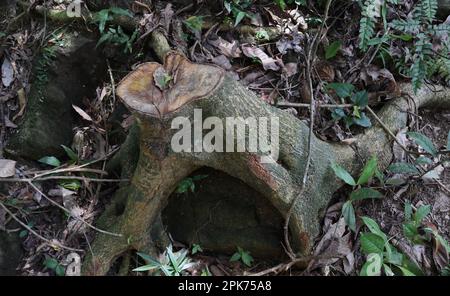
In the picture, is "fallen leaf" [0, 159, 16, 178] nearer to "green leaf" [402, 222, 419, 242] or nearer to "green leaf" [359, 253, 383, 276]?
"green leaf" [359, 253, 383, 276]

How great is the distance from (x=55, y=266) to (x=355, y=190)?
2.31 metres

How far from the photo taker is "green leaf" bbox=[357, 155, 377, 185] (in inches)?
130

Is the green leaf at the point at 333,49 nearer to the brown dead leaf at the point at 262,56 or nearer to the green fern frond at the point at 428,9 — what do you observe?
the brown dead leaf at the point at 262,56

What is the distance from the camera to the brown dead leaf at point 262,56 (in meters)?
→ 3.85

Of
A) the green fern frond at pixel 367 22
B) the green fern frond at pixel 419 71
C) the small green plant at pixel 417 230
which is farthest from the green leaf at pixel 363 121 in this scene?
the small green plant at pixel 417 230

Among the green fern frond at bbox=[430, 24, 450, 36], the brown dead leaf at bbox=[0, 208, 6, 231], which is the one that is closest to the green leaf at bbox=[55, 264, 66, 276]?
the brown dead leaf at bbox=[0, 208, 6, 231]

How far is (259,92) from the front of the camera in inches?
150

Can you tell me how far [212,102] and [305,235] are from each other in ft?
3.94

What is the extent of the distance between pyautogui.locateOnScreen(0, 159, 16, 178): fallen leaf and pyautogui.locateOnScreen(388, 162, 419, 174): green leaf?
9.66ft

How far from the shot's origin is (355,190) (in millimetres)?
3342

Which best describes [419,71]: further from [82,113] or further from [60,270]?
[60,270]

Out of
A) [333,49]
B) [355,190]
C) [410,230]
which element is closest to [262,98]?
[333,49]
